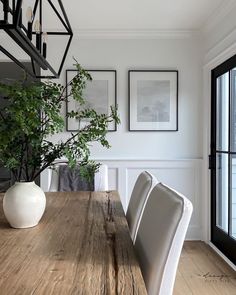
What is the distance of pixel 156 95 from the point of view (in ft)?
11.5

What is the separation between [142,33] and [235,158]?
1.77 metres

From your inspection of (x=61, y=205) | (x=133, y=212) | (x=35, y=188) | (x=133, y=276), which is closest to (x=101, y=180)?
(x=61, y=205)

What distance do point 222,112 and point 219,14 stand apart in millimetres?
951

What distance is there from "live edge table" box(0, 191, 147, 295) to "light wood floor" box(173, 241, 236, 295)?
117cm

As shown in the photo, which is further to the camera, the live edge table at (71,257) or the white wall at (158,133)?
the white wall at (158,133)

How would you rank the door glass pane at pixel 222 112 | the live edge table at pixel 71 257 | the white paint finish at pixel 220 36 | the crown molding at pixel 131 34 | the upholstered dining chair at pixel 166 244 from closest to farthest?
the live edge table at pixel 71 257
the upholstered dining chair at pixel 166 244
the white paint finish at pixel 220 36
the door glass pane at pixel 222 112
the crown molding at pixel 131 34

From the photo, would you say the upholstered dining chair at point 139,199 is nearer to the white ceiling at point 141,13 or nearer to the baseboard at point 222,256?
the baseboard at point 222,256

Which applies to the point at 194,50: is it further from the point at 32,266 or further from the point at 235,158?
the point at 32,266

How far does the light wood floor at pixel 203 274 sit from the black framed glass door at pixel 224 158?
0.14 meters

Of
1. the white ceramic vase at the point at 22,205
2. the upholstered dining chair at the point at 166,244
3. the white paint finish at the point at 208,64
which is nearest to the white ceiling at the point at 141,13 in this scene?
the white paint finish at the point at 208,64

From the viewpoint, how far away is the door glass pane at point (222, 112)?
3.00m

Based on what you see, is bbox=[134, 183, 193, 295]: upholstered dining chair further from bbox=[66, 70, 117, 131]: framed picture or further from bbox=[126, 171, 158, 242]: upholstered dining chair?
bbox=[66, 70, 117, 131]: framed picture

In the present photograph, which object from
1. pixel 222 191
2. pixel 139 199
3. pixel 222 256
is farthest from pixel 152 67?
pixel 139 199

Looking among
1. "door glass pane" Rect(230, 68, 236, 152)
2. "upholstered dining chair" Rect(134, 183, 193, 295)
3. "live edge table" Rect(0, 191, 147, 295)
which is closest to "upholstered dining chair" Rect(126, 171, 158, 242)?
"live edge table" Rect(0, 191, 147, 295)
